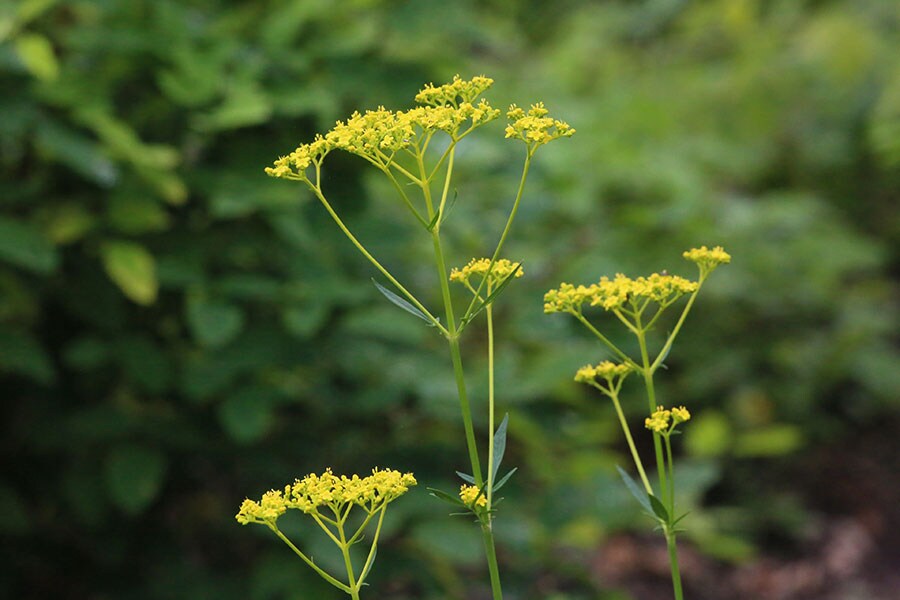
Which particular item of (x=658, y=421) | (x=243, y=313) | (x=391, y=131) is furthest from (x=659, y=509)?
(x=243, y=313)

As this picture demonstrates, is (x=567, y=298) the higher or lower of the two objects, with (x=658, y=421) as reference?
higher

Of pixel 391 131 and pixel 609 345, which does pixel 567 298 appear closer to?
pixel 609 345

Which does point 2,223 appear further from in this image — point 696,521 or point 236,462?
point 696,521

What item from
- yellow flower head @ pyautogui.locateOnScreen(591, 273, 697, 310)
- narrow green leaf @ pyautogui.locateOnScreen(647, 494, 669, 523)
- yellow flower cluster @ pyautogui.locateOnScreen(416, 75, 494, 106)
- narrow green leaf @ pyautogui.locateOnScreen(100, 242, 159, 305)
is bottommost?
narrow green leaf @ pyautogui.locateOnScreen(647, 494, 669, 523)

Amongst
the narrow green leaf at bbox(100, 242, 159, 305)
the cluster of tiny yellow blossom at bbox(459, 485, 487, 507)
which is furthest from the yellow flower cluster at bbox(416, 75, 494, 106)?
the narrow green leaf at bbox(100, 242, 159, 305)

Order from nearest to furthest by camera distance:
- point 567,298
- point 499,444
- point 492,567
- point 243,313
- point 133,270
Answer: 1. point 492,567
2. point 499,444
3. point 567,298
4. point 133,270
5. point 243,313

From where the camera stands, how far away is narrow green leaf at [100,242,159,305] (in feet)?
8.59

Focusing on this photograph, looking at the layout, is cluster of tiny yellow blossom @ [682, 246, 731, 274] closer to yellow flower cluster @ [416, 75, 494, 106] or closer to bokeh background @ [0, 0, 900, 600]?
yellow flower cluster @ [416, 75, 494, 106]

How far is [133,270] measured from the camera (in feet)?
8.62

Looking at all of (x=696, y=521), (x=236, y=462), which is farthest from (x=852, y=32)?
(x=236, y=462)

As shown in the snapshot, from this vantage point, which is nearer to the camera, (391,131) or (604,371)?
(391,131)

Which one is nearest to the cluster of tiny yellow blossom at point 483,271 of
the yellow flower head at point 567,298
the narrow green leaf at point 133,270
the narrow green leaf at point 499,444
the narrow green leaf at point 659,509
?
the yellow flower head at point 567,298

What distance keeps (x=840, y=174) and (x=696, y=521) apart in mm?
2352

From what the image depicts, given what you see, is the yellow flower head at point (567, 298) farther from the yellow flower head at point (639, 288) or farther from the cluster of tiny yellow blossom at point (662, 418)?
the cluster of tiny yellow blossom at point (662, 418)
